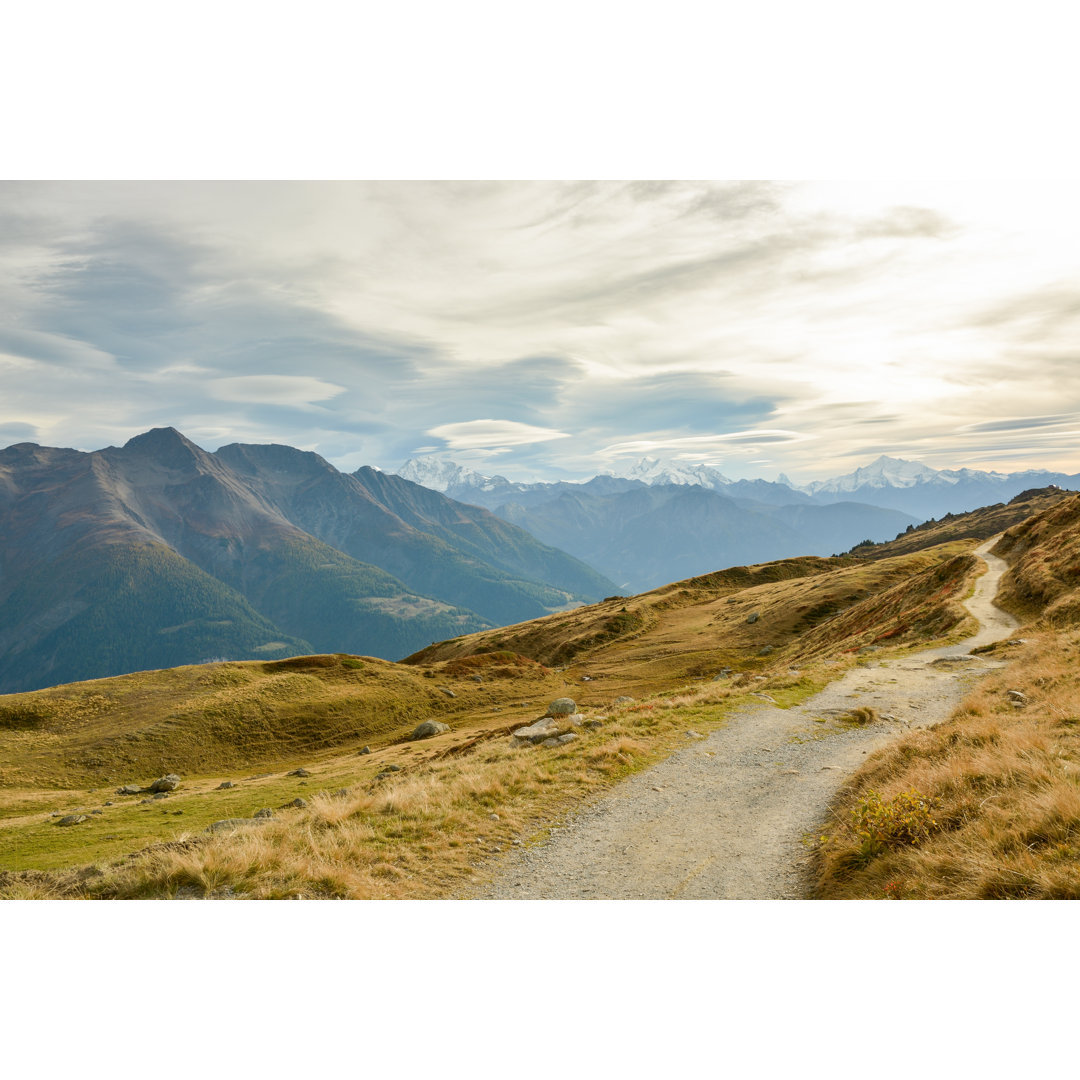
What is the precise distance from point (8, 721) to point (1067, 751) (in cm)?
7889

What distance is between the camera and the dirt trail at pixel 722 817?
33.3 ft

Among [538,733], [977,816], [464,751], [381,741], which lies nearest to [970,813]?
[977,816]

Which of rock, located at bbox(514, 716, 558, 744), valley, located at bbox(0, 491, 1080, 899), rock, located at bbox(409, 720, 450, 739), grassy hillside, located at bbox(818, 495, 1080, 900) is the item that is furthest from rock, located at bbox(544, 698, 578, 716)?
rock, located at bbox(409, 720, 450, 739)

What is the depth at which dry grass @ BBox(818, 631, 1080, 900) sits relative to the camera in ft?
23.9

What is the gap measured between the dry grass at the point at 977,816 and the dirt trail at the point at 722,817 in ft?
3.48

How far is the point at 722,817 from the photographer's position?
13.2 meters

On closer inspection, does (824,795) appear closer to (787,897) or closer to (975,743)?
(975,743)

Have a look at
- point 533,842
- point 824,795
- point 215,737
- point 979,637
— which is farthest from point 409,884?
point 215,737

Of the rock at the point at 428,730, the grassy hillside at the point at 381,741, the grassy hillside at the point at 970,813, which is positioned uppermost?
the grassy hillside at the point at 970,813

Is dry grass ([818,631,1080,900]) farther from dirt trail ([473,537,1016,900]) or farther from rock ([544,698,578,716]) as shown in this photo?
rock ([544,698,578,716])

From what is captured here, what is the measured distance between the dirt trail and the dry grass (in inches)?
41.7

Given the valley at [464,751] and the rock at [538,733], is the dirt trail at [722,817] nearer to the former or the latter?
the valley at [464,751]

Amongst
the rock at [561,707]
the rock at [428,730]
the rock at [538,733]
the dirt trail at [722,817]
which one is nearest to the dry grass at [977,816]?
the dirt trail at [722,817]

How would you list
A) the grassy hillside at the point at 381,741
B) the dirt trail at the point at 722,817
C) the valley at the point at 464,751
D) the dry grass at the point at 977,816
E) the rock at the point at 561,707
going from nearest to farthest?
the dry grass at the point at 977,816 → the dirt trail at the point at 722,817 → the valley at the point at 464,751 → the grassy hillside at the point at 381,741 → the rock at the point at 561,707
